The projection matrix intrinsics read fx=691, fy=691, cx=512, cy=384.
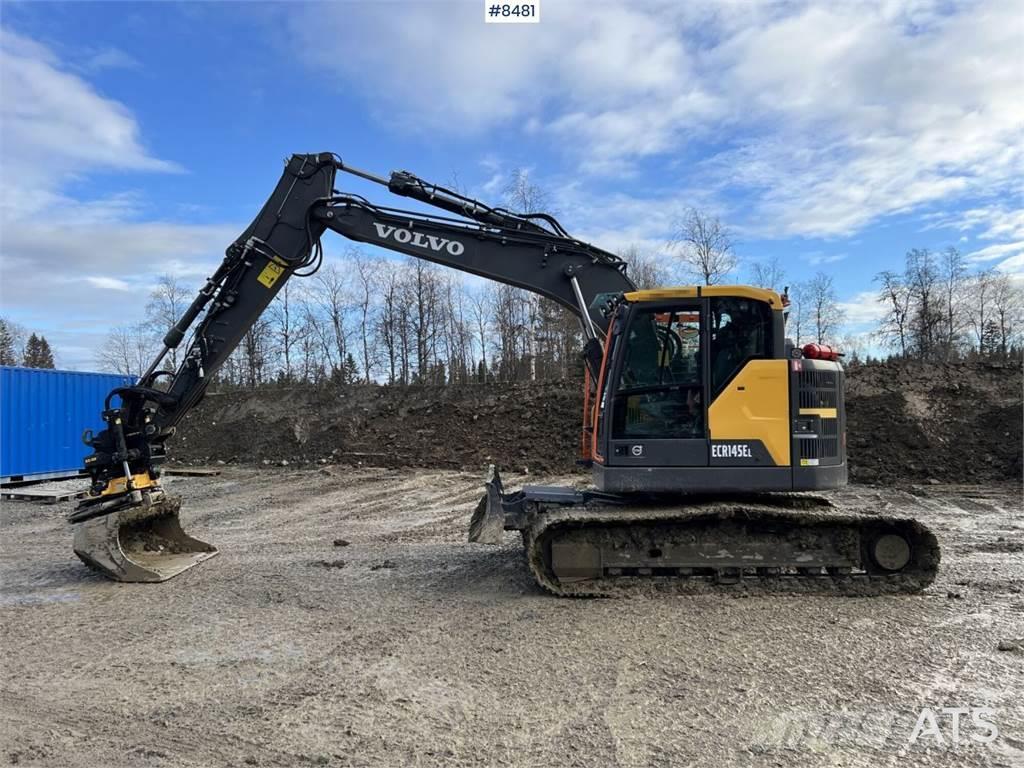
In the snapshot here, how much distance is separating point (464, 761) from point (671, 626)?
243cm

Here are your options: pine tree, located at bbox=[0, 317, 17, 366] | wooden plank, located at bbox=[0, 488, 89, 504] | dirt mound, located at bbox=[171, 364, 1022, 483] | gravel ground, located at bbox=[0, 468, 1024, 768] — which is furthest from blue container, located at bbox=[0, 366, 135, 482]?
pine tree, located at bbox=[0, 317, 17, 366]

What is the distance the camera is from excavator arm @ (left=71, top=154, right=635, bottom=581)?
24.2ft

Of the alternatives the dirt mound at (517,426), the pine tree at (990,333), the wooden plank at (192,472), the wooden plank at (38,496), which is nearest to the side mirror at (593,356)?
the dirt mound at (517,426)

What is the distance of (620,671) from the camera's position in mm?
4598

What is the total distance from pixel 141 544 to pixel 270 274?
3.39 meters

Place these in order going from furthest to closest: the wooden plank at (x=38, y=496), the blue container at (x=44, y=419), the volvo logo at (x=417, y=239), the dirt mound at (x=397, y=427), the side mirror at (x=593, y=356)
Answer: the dirt mound at (x=397, y=427)
the blue container at (x=44, y=419)
the wooden plank at (x=38, y=496)
the volvo logo at (x=417, y=239)
the side mirror at (x=593, y=356)

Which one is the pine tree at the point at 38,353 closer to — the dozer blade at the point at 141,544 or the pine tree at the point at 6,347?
the pine tree at the point at 6,347

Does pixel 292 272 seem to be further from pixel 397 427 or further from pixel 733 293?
pixel 397 427

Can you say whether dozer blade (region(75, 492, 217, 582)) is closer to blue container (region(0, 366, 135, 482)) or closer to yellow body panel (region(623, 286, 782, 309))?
yellow body panel (region(623, 286, 782, 309))

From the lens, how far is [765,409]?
20.1ft

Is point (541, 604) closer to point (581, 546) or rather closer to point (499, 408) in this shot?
point (581, 546)

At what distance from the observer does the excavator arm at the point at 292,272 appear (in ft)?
24.2

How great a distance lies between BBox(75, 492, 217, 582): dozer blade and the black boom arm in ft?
1.36

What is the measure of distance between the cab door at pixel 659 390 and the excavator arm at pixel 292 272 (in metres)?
0.89
